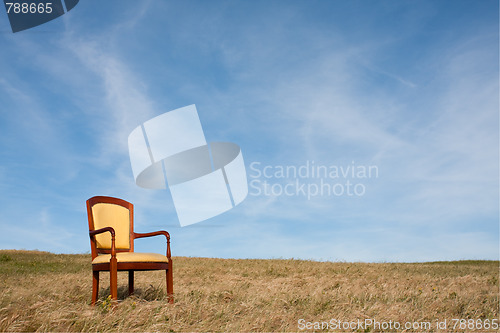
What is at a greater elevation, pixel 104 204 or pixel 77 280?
pixel 104 204

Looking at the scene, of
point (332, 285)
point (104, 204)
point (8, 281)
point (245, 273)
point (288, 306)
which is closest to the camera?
point (288, 306)

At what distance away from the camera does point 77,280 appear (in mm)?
8602

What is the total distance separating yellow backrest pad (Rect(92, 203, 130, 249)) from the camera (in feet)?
20.0

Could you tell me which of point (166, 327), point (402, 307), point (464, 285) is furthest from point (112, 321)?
point (464, 285)

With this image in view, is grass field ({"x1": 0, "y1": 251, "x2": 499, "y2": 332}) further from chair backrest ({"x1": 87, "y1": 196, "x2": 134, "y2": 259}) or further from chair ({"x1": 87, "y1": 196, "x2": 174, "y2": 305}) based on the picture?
chair backrest ({"x1": 87, "y1": 196, "x2": 134, "y2": 259})

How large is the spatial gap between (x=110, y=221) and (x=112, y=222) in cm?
4

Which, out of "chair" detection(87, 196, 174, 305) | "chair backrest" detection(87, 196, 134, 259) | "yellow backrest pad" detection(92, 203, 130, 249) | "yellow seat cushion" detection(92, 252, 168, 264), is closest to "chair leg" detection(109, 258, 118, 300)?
"chair" detection(87, 196, 174, 305)

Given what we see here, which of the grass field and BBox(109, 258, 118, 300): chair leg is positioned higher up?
BBox(109, 258, 118, 300): chair leg

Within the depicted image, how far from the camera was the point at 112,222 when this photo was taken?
630 centimetres

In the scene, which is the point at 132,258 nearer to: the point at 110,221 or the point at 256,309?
the point at 110,221

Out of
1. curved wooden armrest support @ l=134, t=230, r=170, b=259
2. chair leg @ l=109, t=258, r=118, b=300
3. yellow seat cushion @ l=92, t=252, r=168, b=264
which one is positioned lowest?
chair leg @ l=109, t=258, r=118, b=300

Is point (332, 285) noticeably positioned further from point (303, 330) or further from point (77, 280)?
point (77, 280)

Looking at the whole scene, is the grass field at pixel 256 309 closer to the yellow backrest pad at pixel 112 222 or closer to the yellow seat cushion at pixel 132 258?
the yellow seat cushion at pixel 132 258

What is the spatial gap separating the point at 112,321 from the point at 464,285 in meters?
6.96
